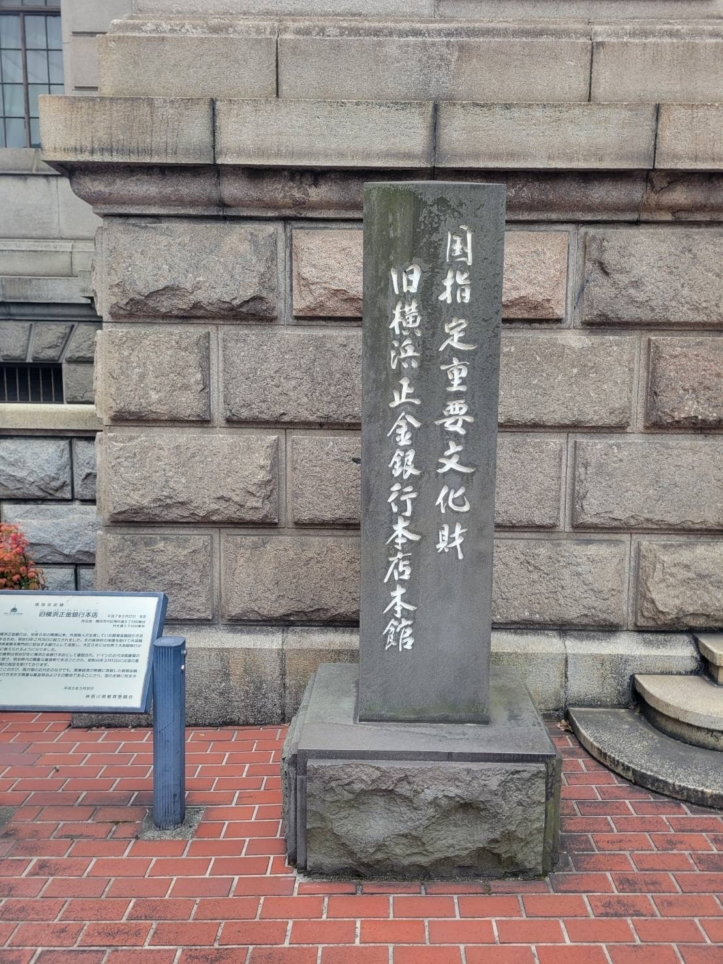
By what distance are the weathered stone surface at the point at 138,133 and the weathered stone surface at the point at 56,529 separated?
2662 millimetres

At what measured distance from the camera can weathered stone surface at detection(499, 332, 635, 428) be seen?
185 inches

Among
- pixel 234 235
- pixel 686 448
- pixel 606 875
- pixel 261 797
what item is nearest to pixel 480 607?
pixel 606 875

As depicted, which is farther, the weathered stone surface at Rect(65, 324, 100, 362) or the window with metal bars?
the window with metal bars

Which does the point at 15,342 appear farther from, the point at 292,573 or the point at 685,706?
the point at 685,706

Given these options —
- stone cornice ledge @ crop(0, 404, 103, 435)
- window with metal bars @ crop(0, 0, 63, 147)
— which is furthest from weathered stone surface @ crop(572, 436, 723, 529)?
window with metal bars @ crop(0, 0, 63, 147)

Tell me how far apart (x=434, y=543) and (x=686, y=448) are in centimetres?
202

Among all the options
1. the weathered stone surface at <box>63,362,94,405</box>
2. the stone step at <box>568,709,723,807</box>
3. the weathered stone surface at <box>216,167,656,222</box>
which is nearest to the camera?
the stone step at <box>568,709,723,807</box>

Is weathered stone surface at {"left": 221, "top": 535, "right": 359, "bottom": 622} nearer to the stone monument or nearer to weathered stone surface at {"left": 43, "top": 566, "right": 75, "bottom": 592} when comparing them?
the stone monument

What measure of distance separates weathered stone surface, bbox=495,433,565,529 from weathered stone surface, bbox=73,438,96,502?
10.0 feet

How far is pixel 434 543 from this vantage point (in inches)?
140

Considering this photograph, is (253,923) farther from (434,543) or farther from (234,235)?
(234,235)

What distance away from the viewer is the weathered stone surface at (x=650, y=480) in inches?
188

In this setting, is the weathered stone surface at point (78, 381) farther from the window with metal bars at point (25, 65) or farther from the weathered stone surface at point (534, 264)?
the weathered stone surface at point (534, 264)

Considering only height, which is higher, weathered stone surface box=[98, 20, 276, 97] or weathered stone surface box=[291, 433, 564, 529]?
weathered stone surface box=[98, 20, 276, 97]
